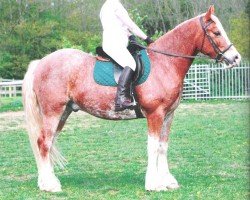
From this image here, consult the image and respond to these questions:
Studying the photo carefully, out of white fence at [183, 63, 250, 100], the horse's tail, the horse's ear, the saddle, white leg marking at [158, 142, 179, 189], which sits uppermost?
the horse's ear

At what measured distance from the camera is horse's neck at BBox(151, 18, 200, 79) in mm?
8055

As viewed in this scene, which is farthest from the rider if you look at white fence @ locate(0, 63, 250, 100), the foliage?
the foliage

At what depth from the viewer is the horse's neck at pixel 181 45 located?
8.05m

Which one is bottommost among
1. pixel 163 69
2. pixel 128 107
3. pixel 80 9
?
pixel 80 9

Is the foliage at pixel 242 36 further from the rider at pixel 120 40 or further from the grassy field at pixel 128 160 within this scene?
the rider at pixel 120 40

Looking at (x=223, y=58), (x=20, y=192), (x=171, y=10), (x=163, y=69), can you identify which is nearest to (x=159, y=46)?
(x=163, y=69)

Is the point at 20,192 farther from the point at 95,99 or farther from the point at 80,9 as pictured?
the point at 80,9

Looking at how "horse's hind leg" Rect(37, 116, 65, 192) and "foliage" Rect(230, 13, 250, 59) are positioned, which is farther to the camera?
"foliage" Rect(230, 13, 250, 59)

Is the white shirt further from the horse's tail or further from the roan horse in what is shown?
the horse's tail

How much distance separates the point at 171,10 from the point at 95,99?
117 feet

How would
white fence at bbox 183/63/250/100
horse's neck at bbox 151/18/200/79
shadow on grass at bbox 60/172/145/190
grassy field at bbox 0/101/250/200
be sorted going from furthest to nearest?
white fence at bbox 183/63/250/100, shadow on grass at bbox 60/172/145/190, horse's neck at bbox 151/18/200/79, grassy field at bbox 0/101/250/200

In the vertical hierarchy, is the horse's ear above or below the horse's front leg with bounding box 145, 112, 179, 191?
above

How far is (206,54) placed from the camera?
808cm

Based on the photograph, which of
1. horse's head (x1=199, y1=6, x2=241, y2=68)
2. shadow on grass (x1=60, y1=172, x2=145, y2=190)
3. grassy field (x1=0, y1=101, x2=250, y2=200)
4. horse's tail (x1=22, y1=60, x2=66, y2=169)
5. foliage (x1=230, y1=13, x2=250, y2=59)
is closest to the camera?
grassy field (x1=0, y1=101, x2=250, y2=200)
